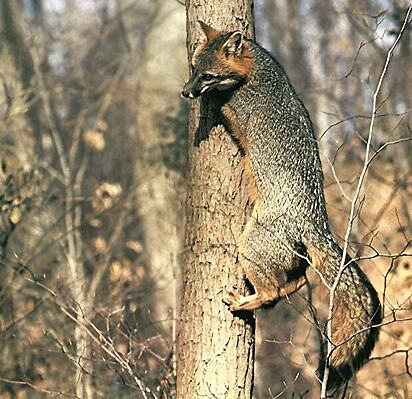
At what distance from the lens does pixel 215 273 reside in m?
4.95

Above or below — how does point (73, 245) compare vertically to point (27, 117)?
below

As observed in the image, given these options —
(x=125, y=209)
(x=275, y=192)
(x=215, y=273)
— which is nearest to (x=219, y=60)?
(x=275, y=192)

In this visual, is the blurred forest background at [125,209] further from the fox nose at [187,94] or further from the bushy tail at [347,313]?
the fox nose at [187,94]

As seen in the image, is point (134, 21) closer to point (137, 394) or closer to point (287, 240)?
point (137, 394)

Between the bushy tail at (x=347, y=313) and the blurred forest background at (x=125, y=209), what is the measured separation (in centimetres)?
86

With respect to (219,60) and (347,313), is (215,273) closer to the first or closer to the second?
(347,313)

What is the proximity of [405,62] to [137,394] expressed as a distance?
573 cm

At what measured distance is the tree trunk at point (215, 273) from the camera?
16.2ft

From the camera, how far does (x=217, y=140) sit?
4992 millimetres

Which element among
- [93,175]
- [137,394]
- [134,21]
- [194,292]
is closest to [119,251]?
[93,175]

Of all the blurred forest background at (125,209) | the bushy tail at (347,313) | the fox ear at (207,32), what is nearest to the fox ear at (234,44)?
the fox ear at (207,32)

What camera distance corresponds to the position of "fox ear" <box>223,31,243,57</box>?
16.1 feet

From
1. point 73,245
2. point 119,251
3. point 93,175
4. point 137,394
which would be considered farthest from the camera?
point 93,175

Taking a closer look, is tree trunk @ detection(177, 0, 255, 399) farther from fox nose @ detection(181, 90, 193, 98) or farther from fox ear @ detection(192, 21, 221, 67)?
fox nose @ detection(181, 90, 193, 98)
